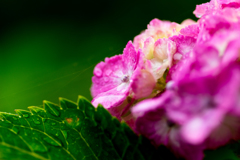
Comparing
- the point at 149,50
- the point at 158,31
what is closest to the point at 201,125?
the point at 149,50

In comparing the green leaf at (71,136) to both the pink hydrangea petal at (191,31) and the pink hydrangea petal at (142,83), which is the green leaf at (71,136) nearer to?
the pink hydrangea petal at (142,83)

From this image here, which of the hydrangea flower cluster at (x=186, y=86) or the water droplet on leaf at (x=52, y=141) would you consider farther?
the water droplet on leaf at (x=52, y=141)

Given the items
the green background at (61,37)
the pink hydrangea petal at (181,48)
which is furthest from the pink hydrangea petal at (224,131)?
the green background at (61,37)

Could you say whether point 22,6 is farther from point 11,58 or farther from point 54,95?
point 54,95

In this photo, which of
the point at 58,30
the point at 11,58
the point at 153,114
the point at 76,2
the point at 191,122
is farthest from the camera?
the point at 76,2

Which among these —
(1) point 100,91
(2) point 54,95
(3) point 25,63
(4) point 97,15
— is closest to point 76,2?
(4) point 97,15

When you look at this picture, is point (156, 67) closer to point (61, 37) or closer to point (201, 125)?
point (201, 125)
